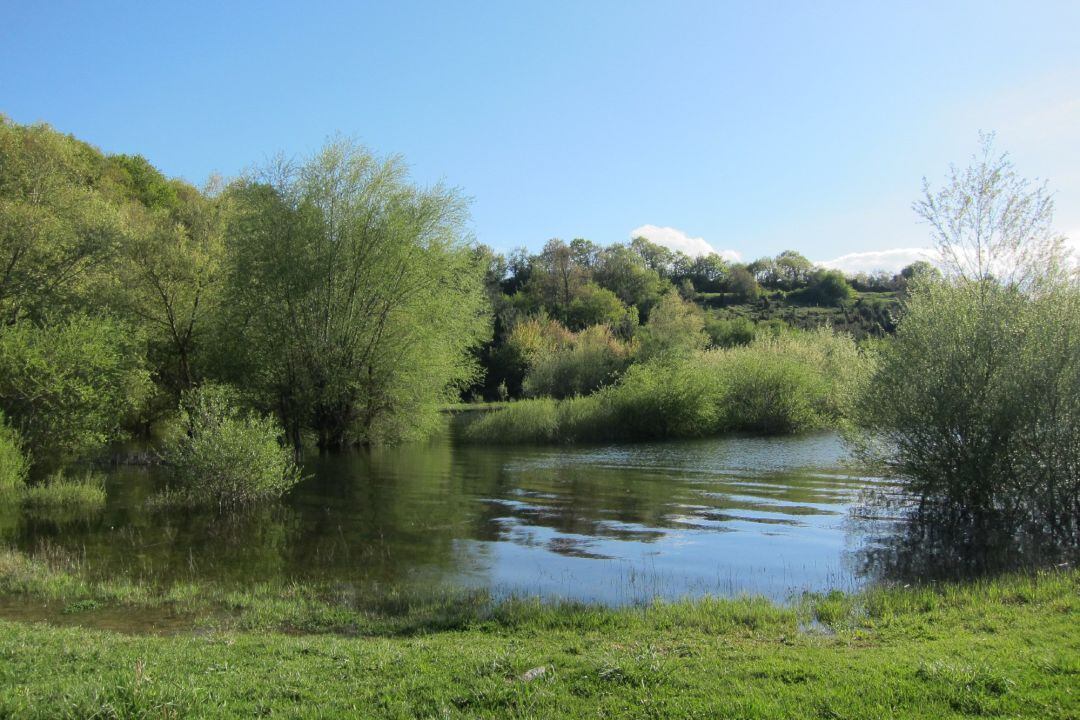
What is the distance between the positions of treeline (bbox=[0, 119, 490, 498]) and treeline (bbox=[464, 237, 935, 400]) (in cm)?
610

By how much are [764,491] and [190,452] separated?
58.3 ft

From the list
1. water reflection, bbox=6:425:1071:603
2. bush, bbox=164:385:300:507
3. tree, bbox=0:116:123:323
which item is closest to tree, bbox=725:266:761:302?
water reflection, bbox=6:425:1071:603

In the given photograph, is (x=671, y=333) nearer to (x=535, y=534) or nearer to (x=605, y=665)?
(x=535, y=534)

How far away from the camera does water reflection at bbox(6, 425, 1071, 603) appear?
522 inches

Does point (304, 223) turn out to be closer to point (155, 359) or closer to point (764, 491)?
point (155, 359)

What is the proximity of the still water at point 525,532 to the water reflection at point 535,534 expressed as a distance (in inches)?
2.4

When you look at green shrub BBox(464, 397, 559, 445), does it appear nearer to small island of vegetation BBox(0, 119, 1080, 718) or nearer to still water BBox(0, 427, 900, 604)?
small island of vegetation BBox(0, 119, 1080, 718)

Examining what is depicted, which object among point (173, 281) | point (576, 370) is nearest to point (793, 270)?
point (576, 370)

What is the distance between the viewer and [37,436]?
22.8 m

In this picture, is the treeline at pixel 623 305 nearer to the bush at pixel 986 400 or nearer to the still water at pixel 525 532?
the still water at pixel 525 532

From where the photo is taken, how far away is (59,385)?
22.5 m

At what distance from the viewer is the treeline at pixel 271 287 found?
28969 mm

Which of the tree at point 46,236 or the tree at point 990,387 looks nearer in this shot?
the tree at point 990,387

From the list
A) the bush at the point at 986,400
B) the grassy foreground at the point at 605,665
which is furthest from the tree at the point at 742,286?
the grassy foreground at the point at 605,665
